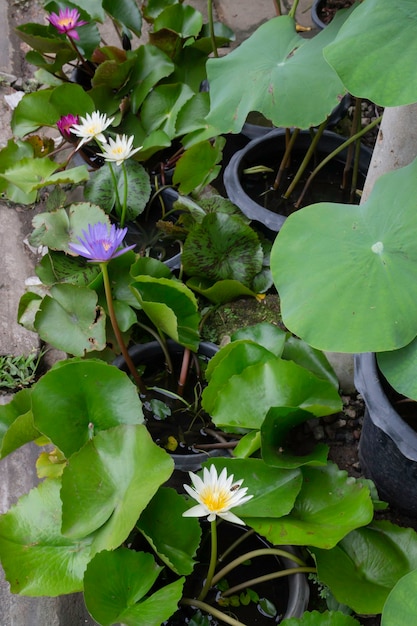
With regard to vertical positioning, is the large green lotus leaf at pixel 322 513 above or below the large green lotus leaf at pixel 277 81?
below

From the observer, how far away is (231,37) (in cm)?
212

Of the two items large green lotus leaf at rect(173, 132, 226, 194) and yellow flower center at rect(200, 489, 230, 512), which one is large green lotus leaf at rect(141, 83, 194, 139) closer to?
large green lotus leaf at rect(173, 132, 226, 194)

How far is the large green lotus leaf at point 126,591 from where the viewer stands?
98cm

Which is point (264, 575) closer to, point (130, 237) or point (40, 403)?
point (40, 403)

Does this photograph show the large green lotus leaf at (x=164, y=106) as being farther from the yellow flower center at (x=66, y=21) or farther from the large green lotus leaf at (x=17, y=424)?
the large green lotus leaf at (x=17, y=424)

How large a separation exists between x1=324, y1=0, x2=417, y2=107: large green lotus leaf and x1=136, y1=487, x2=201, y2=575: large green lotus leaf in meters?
0.75

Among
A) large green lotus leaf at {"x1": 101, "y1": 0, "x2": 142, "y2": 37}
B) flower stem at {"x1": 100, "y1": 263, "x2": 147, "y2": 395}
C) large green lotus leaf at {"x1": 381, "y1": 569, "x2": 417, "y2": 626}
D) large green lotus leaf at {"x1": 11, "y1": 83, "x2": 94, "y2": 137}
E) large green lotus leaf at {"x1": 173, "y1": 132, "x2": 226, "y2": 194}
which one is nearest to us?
large green lotus leaf at {"x1": 381, "y1": 569, "x2": 417, "y2": 626}

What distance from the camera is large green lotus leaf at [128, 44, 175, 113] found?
77.2 inches

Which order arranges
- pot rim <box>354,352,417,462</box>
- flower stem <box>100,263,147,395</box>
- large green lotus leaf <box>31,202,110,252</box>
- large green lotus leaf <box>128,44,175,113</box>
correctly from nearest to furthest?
pot rim <box>354,352,417,462</box> < flower stem <box>100,263,147,395</box> < large green lotus leaf <box>31,202,110,252</box> < large green lotus leaf <box>128,44,175,113</box>

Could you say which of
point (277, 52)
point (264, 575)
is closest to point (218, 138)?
point (277, 52)

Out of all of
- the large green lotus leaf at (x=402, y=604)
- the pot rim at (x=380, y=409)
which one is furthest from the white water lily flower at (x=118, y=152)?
the large green lotus leaf at (x=402, y=604)

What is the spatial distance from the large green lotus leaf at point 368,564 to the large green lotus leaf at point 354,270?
1.14ft

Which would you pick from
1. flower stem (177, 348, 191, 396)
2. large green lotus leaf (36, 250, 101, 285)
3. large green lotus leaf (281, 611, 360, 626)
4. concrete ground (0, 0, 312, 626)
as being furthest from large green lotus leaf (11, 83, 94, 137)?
large green lotus leaf (281, 611, 360, 626)

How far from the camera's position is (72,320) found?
145cm
